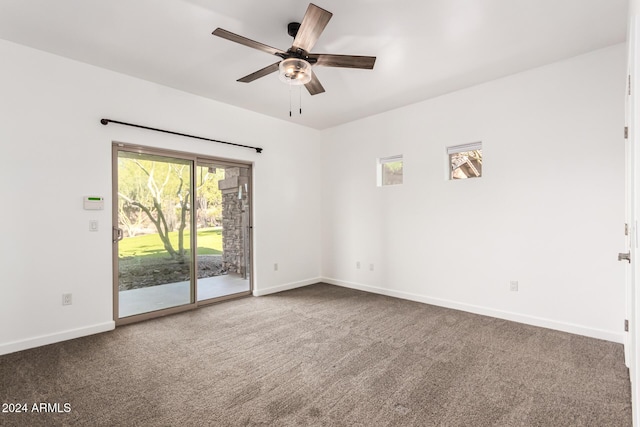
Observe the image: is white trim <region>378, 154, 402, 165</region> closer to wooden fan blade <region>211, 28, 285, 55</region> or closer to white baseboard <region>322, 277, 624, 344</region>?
white baseboard <region>322, 277, 624, 344</region>

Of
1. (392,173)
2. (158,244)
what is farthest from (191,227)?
(392,173)

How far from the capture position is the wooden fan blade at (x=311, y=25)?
211 centimetres

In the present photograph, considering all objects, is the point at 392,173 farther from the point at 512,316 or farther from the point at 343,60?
the point at 343,60

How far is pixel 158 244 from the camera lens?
4.14 metres

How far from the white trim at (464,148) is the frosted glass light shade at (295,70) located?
2458 mm

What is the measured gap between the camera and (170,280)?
4.26 m

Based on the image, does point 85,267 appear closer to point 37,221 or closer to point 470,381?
point 37,221

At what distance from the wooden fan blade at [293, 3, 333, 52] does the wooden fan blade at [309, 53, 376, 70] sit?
14 centimetres

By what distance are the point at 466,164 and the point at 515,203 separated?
2.70ft

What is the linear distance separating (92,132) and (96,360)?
7.86ft

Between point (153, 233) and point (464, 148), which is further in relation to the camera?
point (464, 148)

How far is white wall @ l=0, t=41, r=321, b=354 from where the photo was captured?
3.04 metres

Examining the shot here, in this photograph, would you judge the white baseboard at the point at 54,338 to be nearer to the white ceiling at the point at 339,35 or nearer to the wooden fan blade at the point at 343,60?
the white ceiling at the point at 339,35

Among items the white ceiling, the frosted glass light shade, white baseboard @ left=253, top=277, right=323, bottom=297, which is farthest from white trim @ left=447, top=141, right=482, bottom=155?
white baseboard @ left=253, top=277, right=323, bottom=297
